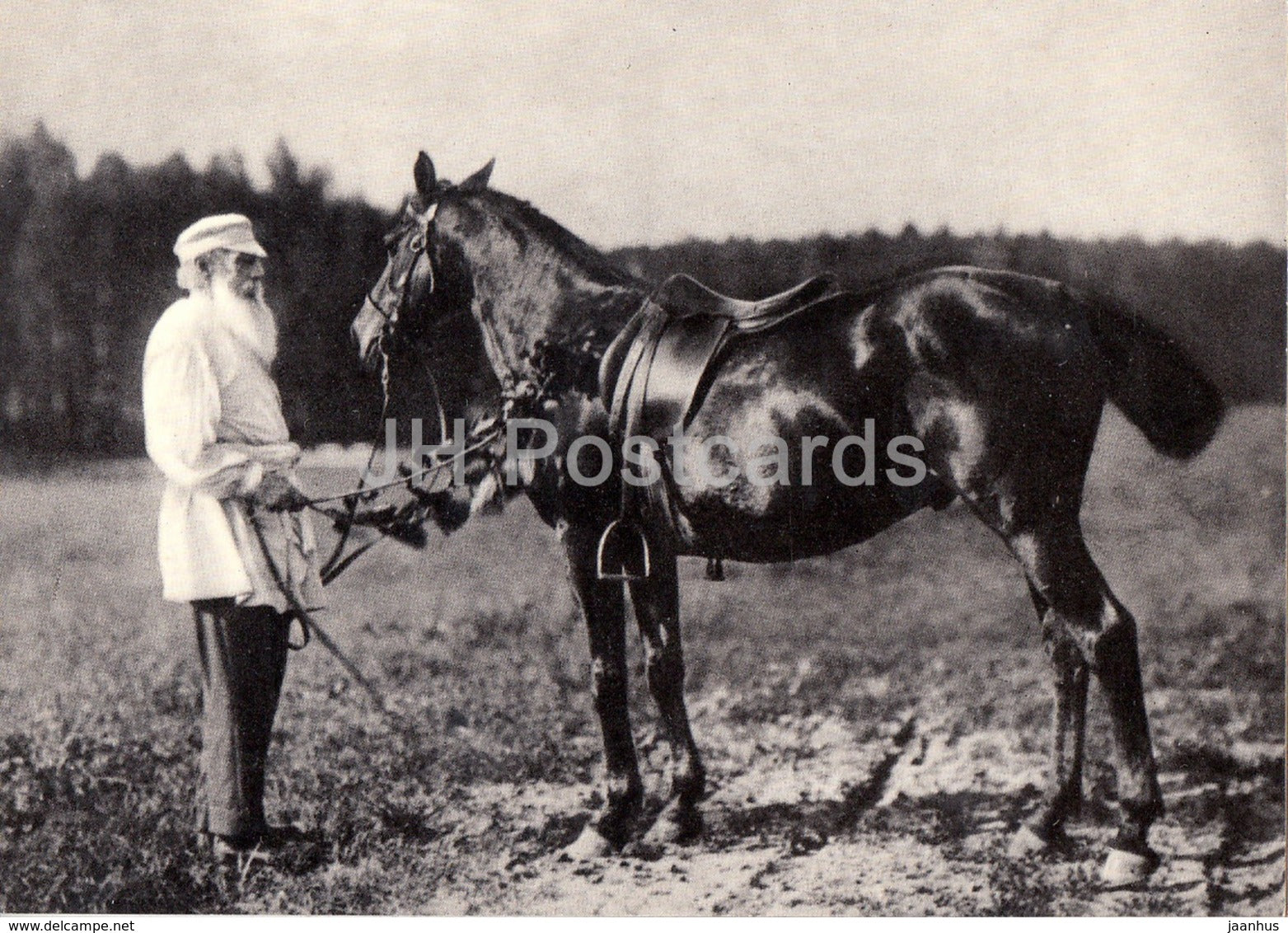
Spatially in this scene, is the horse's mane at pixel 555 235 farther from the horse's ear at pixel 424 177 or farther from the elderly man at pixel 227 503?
the elderly man at pixel 227 503

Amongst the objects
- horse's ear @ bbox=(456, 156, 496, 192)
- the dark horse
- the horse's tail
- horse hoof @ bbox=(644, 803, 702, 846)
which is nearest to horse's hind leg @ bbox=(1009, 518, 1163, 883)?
the dark horse

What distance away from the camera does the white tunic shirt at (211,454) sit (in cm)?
388

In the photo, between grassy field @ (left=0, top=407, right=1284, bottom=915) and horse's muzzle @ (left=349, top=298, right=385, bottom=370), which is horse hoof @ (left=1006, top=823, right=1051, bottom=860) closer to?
grassy field @ (left=0, top=407, right=1284, bottom=915)

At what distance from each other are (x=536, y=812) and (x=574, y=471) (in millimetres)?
1343

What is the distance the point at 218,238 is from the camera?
159 inches

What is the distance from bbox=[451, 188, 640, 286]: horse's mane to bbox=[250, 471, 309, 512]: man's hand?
1.28 metres

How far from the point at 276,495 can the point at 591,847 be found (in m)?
1.71

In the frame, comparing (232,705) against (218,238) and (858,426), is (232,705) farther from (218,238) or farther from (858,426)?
(858,426)

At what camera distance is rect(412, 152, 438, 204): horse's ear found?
4.36 metres

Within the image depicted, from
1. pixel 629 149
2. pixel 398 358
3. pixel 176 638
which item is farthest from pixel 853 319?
pixel 176 638

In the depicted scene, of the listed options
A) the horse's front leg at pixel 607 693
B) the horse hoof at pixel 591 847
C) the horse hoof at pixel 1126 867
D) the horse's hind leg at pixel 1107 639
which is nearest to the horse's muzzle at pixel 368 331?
the horse's front leg at pixel 607 693

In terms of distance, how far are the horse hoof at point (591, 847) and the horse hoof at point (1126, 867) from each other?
5.59ft

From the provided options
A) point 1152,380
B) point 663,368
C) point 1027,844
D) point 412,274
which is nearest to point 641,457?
point 663,368

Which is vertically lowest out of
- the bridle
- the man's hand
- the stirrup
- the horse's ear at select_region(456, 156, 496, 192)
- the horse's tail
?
the stirrup
